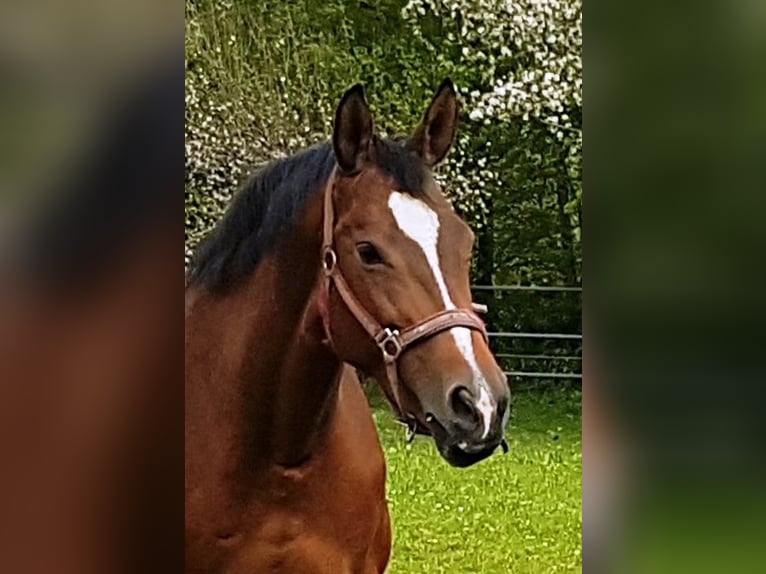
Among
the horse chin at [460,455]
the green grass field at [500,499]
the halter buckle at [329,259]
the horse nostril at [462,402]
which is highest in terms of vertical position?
the halter buckle at [329,259]

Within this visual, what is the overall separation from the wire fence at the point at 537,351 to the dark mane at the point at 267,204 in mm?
386

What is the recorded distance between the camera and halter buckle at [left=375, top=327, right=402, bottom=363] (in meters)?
2.75

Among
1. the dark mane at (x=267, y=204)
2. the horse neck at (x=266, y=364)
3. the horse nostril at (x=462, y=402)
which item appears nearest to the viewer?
the horse nostril at (x=462, y=402)

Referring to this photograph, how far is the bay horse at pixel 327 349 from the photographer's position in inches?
107

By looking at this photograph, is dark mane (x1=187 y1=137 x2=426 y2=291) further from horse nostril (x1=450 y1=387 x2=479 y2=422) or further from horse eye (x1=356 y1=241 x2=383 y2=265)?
horse nostril (x1=450 y1=387 x2=479 y2=422)

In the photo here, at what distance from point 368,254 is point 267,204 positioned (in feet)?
1.14

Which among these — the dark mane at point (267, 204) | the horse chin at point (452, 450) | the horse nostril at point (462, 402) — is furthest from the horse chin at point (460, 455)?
the dark mane at point (267, 204)

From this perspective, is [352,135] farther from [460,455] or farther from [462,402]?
[460,455]

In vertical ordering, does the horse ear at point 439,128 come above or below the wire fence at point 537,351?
above

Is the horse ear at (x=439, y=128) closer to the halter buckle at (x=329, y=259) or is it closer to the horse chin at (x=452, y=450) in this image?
the halter buckle at (x=329, y=259)
